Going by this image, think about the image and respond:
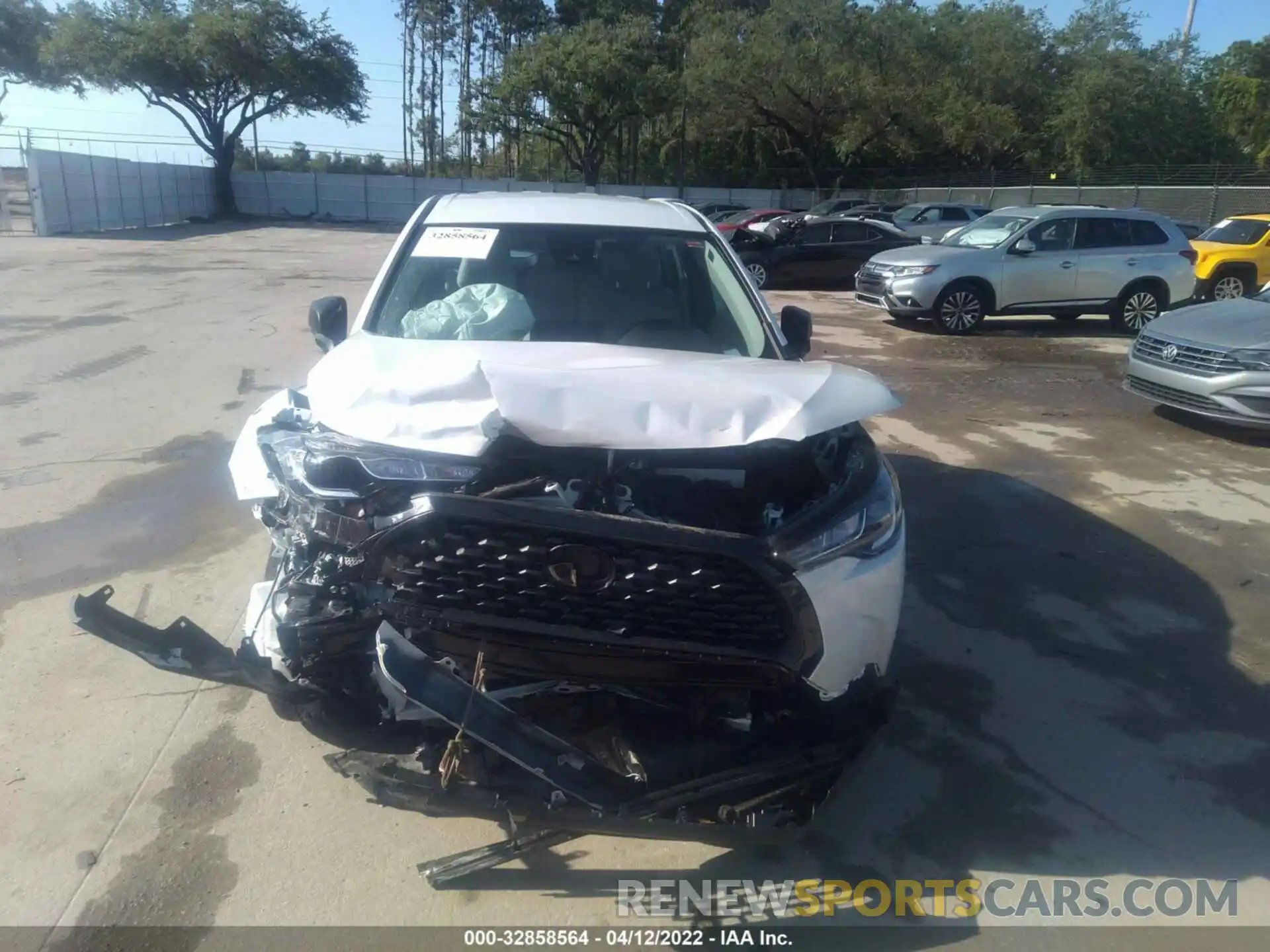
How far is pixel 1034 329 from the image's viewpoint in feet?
48.6

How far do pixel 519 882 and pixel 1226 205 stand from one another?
31.5 meters

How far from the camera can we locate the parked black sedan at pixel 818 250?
1872 cm

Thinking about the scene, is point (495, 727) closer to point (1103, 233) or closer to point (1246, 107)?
point (1103, 233)

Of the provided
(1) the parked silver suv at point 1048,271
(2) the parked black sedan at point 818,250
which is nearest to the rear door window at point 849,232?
(2) the parked black sedan at point 818,250

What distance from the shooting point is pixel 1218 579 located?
5219 millimetres

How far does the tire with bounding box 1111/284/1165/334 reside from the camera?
1407 centimetres

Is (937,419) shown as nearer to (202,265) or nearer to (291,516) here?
(291,516)

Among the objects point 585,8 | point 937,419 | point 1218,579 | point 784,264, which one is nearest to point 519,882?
point 1218,579

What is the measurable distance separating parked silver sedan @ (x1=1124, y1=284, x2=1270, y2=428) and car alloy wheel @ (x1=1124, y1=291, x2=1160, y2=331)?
17.4 feet

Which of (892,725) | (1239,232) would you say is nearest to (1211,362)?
(892,725)

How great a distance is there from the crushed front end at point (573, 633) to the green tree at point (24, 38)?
162 feet

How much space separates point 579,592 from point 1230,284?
1735 cm

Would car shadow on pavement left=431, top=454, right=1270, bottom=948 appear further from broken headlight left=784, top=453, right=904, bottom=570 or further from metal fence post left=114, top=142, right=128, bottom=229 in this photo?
metal fence post left=114, top=142, right=128, bottom=229

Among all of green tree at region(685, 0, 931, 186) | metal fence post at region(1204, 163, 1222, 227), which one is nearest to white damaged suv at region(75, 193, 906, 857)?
metal fence post at region(1204, 163, 1222, 227)
